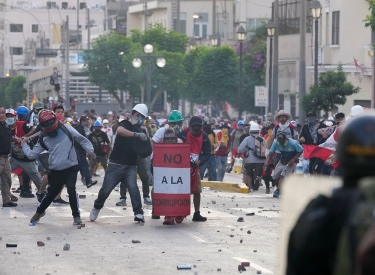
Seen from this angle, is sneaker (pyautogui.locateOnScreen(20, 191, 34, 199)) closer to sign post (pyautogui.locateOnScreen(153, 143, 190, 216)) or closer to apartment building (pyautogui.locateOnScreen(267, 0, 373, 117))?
sign post (pyautogui.locateOnScreen(153, 143, 190, 216))

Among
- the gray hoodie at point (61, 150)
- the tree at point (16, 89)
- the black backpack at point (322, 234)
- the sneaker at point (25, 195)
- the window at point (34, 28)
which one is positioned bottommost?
the tree at point (16, 89)

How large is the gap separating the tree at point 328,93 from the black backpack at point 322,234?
32.3 m

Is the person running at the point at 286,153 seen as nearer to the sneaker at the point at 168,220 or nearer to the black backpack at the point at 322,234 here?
the sneaker at the point at 168,220

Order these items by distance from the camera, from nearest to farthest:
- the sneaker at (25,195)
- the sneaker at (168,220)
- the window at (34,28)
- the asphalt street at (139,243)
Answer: the asphalt street at (139,243), the sneaker at (168,220), the sneaker at (25,195), the window at (34,28)

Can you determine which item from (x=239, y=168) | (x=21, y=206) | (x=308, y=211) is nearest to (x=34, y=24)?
(x=239, y=168)

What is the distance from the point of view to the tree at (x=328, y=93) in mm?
35781

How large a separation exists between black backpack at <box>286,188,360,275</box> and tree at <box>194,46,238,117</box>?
55.8m

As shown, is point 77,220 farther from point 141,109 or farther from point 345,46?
point 345,46

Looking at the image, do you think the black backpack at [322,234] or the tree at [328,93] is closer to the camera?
the black backpack at [322,234]

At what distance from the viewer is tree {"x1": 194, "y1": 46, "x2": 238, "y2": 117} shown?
5941 centimetres

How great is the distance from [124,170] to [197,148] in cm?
135

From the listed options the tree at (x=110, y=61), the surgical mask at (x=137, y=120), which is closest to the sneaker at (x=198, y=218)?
the surgical mask at (x=137, y=120)

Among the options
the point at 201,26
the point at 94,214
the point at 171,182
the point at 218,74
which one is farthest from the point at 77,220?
the point at 201,26

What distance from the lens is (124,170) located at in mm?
14555
